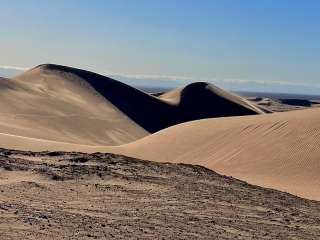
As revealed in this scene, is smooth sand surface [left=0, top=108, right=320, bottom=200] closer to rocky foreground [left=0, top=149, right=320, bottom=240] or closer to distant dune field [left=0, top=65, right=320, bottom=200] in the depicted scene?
distant dune field [left=0, top=65, right=320, bottom=200]

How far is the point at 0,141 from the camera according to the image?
21.9m

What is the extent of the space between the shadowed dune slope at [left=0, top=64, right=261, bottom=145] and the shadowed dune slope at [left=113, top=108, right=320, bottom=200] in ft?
37.2

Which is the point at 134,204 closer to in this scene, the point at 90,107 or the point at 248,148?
the point at 248,148

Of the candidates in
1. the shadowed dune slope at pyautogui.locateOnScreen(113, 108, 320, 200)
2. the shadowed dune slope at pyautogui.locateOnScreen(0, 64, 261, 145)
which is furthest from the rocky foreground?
the shadowed dune slope at pyautogui.locateOnScreen(0, 64, 261, 145)

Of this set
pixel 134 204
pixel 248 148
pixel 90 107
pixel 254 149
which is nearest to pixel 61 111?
pixel 90 107

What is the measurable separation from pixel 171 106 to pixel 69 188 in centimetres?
5712

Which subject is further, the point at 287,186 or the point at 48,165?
the point at 287,186

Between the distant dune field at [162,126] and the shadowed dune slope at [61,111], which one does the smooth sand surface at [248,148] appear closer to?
the distant dune field at [162,126]

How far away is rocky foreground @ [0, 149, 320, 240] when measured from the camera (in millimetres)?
8773

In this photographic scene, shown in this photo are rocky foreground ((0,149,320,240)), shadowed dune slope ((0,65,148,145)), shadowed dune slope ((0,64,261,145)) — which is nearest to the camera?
rocky foreground ((0,149,320,240))

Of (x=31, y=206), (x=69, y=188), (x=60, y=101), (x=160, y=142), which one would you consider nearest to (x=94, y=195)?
(x=69, y=188)

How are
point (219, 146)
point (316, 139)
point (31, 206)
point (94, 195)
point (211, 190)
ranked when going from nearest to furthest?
point (31, 206) < point (94, 195) < point (211, 190) < point (316, 139) < point (219, 146)

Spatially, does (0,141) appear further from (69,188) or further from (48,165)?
(69,188)

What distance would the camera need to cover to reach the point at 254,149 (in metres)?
22.1
